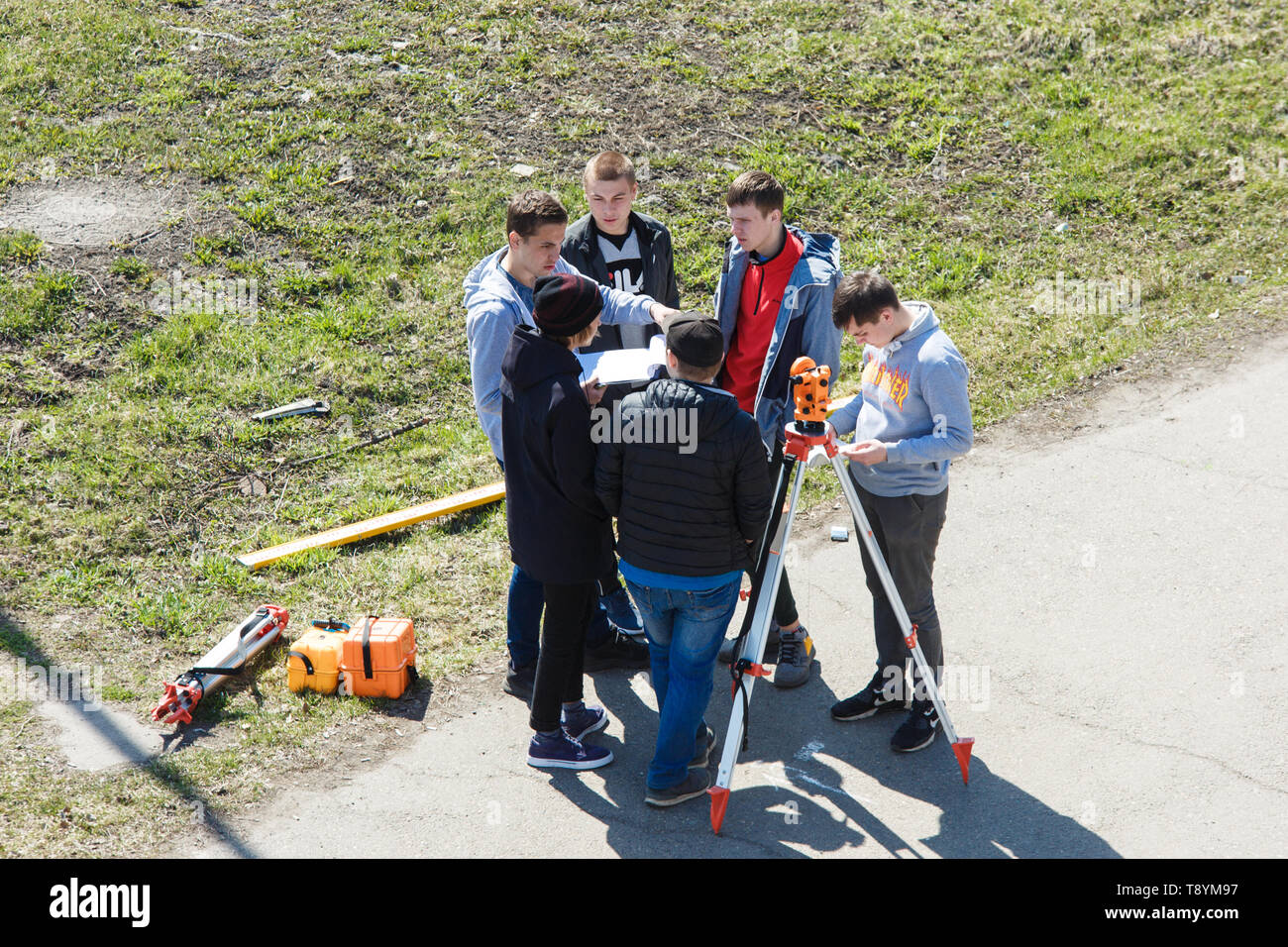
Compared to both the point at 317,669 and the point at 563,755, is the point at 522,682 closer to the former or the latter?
the point at 563,755

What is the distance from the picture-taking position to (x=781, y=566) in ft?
14.4

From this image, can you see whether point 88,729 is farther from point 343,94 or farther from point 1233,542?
point 343,94

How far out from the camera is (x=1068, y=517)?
657 centimetres

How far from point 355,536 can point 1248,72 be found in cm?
1083

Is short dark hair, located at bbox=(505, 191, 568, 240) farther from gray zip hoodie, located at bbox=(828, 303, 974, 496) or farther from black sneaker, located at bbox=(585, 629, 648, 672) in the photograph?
black sneaker, located at bbox=(585, 629, 648, 672)

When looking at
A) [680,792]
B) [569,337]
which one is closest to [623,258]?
[569,337]

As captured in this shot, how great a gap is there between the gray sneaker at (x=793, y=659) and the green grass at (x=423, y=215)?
62.9 inches

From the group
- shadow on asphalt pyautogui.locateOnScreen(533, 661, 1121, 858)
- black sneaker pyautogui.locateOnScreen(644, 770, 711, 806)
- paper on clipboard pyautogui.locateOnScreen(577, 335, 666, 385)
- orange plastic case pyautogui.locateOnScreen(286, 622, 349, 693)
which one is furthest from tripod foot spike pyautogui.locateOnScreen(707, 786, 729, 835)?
orange plastic case pyautogui.locateOnScreen(286, 622, 349, 693)

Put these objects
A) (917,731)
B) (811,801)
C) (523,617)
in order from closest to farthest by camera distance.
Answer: (811,801) → (917,731) → (523,617)

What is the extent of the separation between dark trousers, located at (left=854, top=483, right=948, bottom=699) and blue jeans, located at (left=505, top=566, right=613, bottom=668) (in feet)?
4.59

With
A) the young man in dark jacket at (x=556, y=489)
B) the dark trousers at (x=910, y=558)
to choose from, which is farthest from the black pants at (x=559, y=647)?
the dark trousers at (x=910, y=558)

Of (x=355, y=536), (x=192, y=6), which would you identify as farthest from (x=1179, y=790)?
(x=192, y=6)

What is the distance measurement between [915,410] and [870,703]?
4.97 feet

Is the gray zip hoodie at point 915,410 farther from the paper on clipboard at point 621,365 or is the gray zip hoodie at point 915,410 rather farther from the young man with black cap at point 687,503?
the paper on clipboard at point 621,365
